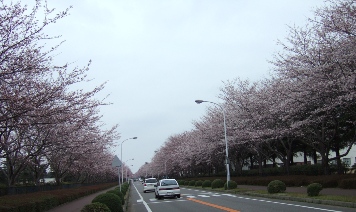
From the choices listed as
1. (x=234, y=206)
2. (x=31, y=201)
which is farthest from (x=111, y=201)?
(x=234, y=206)

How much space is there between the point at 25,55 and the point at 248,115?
26109 mm

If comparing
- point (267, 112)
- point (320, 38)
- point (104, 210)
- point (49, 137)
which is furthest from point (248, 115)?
point (104, 210)

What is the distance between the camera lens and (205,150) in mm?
53594

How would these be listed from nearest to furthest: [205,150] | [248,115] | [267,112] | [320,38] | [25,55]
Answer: [25,55], [320,38], [267,112], [248,115], [205,150]

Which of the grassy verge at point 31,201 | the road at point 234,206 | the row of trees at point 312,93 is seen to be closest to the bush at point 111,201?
the grassy verge at point 31,201

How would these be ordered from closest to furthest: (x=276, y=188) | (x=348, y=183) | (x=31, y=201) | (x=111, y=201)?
(x=111, y=201) < (x=31, y=201) < (x=348, y=183) < (x=276, y=188)

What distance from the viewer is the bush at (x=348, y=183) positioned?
22281mm

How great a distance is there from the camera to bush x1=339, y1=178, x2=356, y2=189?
2228 cm

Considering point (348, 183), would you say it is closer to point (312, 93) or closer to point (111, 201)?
point (312, 93)

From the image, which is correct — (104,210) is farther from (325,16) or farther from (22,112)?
(325,16)

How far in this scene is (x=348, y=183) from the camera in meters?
22.8

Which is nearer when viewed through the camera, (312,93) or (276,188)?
(312,93)

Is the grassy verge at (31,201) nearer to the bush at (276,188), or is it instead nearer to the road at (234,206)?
the road at (234,206)

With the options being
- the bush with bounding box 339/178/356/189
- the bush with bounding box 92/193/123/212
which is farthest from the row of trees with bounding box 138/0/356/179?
the bush with bounding box 92/193/123/212
